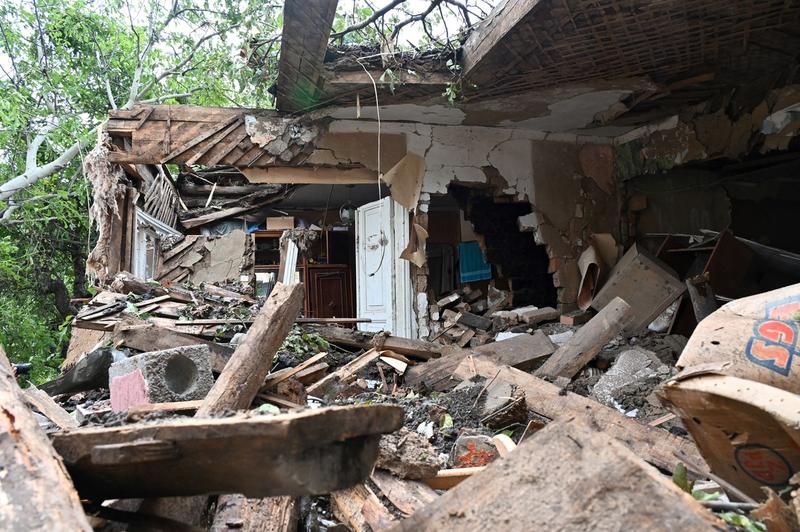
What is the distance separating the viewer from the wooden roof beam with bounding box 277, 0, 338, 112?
3.94m

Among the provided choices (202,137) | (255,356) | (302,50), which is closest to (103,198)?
(202,137)

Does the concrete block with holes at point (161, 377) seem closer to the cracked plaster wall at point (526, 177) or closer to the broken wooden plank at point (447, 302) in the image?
the cracked plaster wall at point (526, 177)

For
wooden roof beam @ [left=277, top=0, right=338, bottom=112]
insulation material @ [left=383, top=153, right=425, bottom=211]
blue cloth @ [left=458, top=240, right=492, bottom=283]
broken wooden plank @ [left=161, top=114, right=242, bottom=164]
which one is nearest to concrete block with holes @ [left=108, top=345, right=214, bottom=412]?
wooden roof beam @ [left=277, top=0, right=338, bottom=112]

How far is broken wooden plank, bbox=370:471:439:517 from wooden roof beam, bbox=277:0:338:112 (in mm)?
3162

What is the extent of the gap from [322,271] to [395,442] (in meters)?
8.82

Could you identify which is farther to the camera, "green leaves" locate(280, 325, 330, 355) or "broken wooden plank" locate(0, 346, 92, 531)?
"green leaves" locate(280, 325, 330, 355)

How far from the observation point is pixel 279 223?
416 inches

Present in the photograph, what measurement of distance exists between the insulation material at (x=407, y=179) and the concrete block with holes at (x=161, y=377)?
12.2ft

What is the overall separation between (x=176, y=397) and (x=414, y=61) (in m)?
3.74

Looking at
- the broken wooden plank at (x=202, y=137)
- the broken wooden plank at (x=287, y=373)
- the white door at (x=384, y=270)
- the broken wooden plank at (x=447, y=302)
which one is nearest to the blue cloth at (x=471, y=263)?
the broken wooden plank at (x=447, y=302)

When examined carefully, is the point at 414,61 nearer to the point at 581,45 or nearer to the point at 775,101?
the point at 581,45

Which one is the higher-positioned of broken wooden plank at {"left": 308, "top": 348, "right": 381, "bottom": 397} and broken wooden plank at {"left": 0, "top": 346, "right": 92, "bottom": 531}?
broken wooden plank at {"left": 0, "top": 346, "right": 92, "bottom": 531}

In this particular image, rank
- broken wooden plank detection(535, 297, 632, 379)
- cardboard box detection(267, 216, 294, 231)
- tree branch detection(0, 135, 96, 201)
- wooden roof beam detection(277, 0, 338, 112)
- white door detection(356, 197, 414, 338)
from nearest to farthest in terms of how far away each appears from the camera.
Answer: wooden roof beam detection(277, 0, 338, 112), broken wooden plank detection(535, 297, 632, 379), white door detection(356, 197, 414, 338), tree branch detection(0, 135, 96, 201), cardboard box detection(267, 216, 294, 231)

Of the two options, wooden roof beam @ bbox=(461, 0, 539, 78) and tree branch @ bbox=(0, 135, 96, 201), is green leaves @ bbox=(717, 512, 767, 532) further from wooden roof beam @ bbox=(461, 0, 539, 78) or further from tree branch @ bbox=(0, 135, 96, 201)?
tree branch @ bbox=(0, 135, 96, 201)
